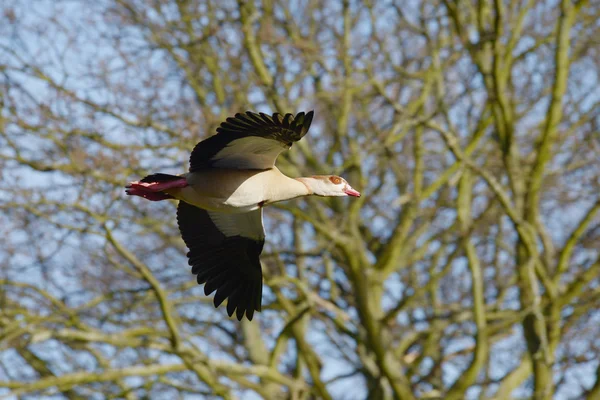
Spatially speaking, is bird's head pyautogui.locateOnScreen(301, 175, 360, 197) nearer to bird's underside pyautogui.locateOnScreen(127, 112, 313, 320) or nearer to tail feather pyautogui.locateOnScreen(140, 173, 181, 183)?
bird's underside pyautogui.locateOnScreen(127, 112, 313, 320)

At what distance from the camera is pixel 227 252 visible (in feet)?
23.5

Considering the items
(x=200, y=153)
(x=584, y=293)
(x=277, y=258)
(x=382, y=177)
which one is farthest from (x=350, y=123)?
(x=200, y=153)

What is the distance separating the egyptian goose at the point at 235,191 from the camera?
6000 mm

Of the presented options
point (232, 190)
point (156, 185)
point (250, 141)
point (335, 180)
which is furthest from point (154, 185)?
point (335, 180)

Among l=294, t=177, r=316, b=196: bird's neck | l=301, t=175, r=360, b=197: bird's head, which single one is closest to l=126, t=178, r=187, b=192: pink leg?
l=294, t=177, r=316, b=196: bird's neck

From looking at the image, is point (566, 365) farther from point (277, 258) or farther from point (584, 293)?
point (277, 258)

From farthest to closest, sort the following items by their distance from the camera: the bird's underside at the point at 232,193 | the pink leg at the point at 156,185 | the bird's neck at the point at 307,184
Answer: the bird's neck at the point at 307,184, the pink leg at the point at 156,185, the bird's underside at the point at 232,193

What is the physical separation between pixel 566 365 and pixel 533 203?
1.85m

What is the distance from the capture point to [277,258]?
11.5 meters

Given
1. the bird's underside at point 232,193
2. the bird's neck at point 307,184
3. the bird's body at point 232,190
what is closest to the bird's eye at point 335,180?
the bird's neck at point 307,184

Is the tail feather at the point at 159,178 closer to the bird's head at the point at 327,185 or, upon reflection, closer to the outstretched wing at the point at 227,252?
the outstretched wing at the point at 227,252

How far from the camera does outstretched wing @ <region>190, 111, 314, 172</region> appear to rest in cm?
574

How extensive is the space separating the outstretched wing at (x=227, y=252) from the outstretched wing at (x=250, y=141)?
0.73 metres

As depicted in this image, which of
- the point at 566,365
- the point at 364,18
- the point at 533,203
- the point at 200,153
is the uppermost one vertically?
the point at 364,18
